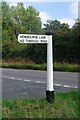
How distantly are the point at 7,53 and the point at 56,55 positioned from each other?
8.73m

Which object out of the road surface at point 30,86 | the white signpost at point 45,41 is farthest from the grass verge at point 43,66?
the white signpost at point 45,41

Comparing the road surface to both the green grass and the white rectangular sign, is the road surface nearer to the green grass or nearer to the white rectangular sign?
the green grass

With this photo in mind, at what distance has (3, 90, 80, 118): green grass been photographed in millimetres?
5398

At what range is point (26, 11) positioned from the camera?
60250mm

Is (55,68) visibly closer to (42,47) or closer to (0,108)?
(42,47)

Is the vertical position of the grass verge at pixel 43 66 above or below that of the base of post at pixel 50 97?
below

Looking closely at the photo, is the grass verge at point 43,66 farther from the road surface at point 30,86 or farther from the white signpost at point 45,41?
the white signpost at point 45,41

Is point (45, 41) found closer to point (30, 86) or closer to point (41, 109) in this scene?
point (41, 109)

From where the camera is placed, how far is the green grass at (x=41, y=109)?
17.7ft

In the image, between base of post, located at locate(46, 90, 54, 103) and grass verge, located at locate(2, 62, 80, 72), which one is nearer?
base of post, located at locate(46, 90, 54, 103)

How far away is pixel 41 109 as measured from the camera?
5.78m

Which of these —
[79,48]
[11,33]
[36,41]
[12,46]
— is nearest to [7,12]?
[11,33]

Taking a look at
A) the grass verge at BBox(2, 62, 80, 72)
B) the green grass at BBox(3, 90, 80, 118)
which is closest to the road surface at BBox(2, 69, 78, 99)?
the green grass at BBox(3, 90, 80, 118)

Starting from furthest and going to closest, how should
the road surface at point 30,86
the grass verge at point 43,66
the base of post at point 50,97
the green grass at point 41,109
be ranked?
1. the grass verge at point 43,66
2. the road surface at point 30,86
3. the base of post at point 50,97
4. the green grass at point 41,109
